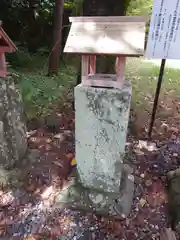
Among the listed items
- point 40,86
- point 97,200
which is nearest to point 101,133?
point 97,200

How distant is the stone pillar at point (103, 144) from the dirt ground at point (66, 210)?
0.61 feet

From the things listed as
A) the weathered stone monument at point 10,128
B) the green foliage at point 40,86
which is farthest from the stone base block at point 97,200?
the green foliage at point 40,86

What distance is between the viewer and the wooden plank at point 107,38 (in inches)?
67.2

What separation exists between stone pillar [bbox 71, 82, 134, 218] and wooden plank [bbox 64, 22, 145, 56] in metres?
0.38

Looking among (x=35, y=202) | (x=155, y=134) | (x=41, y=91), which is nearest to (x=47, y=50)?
(x=41, y=91)

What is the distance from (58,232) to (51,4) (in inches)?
310

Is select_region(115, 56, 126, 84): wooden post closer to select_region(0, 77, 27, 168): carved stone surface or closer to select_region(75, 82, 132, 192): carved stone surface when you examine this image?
select_region(75, 82, 132, 192): carved stone surface

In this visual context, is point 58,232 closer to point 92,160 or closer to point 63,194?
point 63,194

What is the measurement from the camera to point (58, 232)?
2219mm

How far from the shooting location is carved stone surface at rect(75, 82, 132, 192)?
6.55 ft

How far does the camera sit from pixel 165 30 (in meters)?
2.73

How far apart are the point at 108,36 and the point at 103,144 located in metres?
1.06

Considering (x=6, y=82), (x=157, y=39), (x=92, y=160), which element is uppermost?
(x=157, y=39)

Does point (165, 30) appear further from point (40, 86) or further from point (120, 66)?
point (40, 86)
